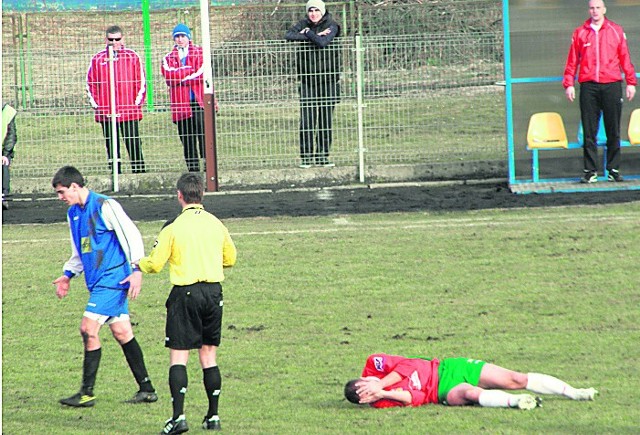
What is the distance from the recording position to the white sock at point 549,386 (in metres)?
8.52

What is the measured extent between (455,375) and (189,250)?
6.66 feet

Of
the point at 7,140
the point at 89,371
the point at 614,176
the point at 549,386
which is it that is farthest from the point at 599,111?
the point at 89,371

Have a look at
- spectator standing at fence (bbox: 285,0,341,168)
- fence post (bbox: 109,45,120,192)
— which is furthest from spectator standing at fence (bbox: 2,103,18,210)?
spectator standing at fence (bbox: 285,0,341,168)

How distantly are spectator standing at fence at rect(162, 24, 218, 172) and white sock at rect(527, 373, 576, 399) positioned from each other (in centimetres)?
1159

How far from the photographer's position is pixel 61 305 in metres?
12.6

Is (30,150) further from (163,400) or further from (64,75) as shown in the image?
(163,400)

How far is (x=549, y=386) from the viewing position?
8.58 meters

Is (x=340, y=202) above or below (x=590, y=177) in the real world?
below

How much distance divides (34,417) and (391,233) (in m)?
7.44

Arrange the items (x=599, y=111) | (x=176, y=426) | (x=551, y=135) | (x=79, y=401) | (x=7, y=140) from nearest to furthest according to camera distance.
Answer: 1. (x=176, y=426)
2. (x=79, y=401)
3. (x=7, y=140)
4. (x=599, y=111)
5. (x=551, y=135)

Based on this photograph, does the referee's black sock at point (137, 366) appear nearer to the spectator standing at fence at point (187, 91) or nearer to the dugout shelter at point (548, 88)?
the dugout shelter at point (548, 88)

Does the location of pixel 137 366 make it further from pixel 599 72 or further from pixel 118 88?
pixel 118 88

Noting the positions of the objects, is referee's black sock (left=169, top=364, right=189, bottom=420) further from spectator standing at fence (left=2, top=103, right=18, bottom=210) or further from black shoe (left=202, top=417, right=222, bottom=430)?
spectator standing at fence (left=2, top=103, right=18, bottom=210)

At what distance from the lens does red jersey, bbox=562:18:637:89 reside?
57.8 feet
